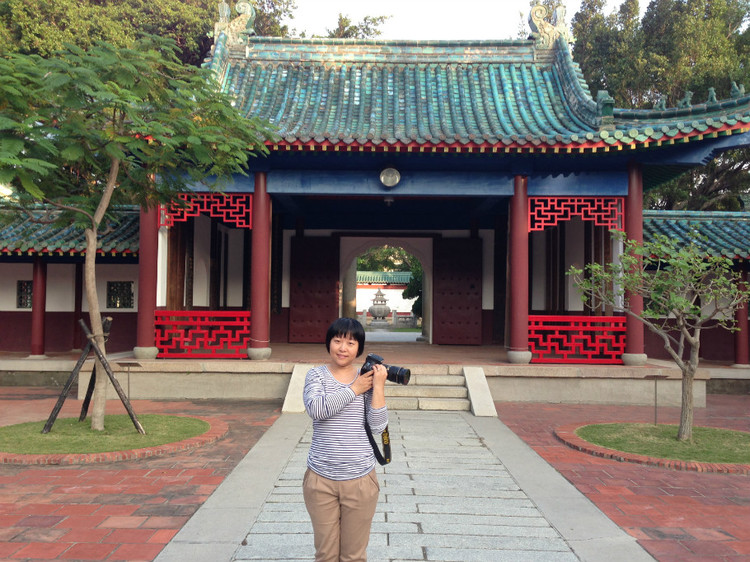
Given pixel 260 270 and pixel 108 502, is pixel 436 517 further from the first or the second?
pixel 260 270

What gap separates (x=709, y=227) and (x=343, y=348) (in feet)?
35.5

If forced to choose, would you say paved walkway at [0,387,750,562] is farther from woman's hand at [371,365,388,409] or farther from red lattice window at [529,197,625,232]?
red lattice window at [529,197,625,232]

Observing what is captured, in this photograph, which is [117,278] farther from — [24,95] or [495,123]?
[495,123]

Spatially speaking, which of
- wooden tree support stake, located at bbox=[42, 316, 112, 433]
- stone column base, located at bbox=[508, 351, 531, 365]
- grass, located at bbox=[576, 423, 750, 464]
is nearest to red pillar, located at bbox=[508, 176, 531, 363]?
stone column base, located at bbox=[508, 351, 531, 365]

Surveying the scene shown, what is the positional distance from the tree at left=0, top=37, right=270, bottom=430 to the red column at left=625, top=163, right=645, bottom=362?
5.57m

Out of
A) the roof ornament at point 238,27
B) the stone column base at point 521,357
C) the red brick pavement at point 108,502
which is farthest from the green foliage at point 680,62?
the red brick pavement at point 108,502

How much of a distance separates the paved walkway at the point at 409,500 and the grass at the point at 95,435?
1.14 feet

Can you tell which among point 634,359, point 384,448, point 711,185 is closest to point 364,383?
point 384,448

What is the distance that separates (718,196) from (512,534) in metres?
17.7

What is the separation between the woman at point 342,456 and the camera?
2523 mm

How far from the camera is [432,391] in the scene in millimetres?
8141

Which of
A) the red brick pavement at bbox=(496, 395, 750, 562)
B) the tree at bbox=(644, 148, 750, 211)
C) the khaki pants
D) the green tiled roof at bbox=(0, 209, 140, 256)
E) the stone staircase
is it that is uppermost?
the tree at bbox=(644, 148, 750, 211)

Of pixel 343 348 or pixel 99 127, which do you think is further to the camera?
pixel 99 127

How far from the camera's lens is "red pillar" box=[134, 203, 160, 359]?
29.4ft
